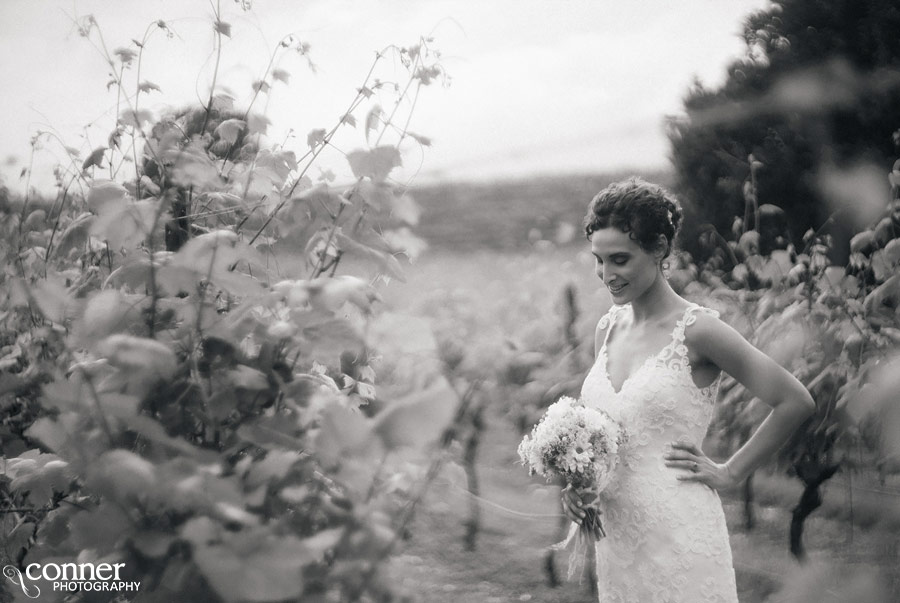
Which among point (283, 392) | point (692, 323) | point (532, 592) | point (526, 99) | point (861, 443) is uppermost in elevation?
point (526, 99)

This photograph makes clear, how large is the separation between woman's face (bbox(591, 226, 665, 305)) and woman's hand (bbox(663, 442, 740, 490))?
0.45m

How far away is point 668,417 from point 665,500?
233 millimetres

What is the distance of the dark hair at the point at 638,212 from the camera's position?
2.27 m

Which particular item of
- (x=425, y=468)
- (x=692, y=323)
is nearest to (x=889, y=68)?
(x=692, y=323)

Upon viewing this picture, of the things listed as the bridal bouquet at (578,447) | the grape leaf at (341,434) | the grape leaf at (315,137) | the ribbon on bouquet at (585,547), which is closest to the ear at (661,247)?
the bridal bouquet at (578,447)

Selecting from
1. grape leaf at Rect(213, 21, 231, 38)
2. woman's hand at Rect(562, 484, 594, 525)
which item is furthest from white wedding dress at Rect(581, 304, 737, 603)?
grape leaf at Rect(213, 21, 231, 38)

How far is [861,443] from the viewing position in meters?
3.28

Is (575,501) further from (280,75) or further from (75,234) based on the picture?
(75,234)

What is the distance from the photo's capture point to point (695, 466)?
2252mm

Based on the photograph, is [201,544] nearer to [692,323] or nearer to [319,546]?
[319,546]

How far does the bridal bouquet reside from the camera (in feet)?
7.06

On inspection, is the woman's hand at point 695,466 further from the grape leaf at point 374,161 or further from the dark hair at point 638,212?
the grape leaf at point 374,161

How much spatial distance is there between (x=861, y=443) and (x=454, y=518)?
225 centimetres

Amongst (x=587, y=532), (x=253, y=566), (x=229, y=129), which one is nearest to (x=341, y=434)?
(x=253, y=566)
